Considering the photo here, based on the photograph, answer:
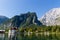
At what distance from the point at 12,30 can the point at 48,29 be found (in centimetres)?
9752

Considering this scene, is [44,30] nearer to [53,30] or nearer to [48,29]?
[48,29]

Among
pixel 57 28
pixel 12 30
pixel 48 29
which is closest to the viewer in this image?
pixel 12 30

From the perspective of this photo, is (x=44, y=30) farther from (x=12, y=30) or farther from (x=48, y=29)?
(x=12, y=30)

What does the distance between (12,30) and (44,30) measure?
99.0 metres

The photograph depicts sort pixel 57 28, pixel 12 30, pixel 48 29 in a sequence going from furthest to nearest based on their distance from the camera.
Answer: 1. pixel 48 29
2. pixel 57 28
3. pixel 12 30

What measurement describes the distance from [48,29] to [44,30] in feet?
15.7

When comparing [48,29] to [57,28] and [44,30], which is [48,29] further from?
[57,28]

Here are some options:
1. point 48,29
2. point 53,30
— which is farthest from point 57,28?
point 48,29

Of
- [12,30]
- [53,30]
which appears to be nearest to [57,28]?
[53,30]

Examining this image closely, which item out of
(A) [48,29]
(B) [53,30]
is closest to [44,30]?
(A) [48,29]

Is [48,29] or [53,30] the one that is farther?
[48,29]

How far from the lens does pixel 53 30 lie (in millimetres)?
160375

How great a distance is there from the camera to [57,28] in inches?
6250

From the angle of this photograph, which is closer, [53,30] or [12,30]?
[12,30]
